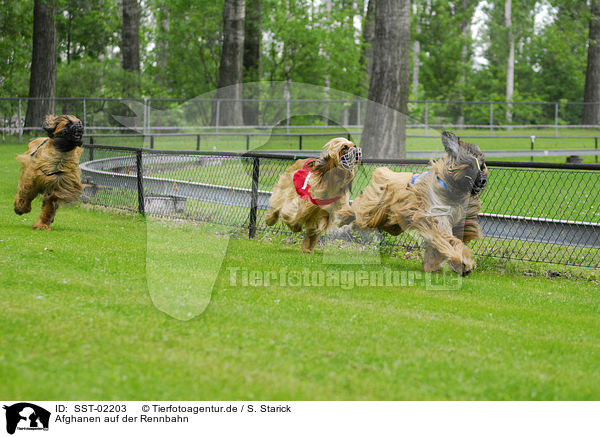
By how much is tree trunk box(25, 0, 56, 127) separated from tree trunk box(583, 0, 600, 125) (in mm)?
22993

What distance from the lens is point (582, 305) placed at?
22.5 feet

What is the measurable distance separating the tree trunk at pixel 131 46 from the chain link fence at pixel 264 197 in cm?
1707

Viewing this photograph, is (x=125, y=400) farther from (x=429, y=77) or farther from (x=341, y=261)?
(x=429, y=77)

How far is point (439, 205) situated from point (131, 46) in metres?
26.6

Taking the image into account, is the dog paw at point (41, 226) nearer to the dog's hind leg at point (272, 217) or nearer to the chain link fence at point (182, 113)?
the dog's hind leg at point (272, 217)

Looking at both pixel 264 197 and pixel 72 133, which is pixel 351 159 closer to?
pixel 264 197

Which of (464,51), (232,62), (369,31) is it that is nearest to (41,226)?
(232,62)

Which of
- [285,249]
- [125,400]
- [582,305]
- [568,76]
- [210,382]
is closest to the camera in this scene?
[125,400]

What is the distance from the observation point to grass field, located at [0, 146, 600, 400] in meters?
4.15

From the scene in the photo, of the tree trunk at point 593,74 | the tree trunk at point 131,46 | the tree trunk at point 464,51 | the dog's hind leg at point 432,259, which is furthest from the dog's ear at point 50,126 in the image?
the tree trunk at point 464,51

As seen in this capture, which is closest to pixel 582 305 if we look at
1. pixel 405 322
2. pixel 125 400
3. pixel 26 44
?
pixel 405 322

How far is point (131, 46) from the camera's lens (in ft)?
104

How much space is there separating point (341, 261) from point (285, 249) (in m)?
0.95

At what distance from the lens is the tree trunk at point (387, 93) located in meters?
15.0
